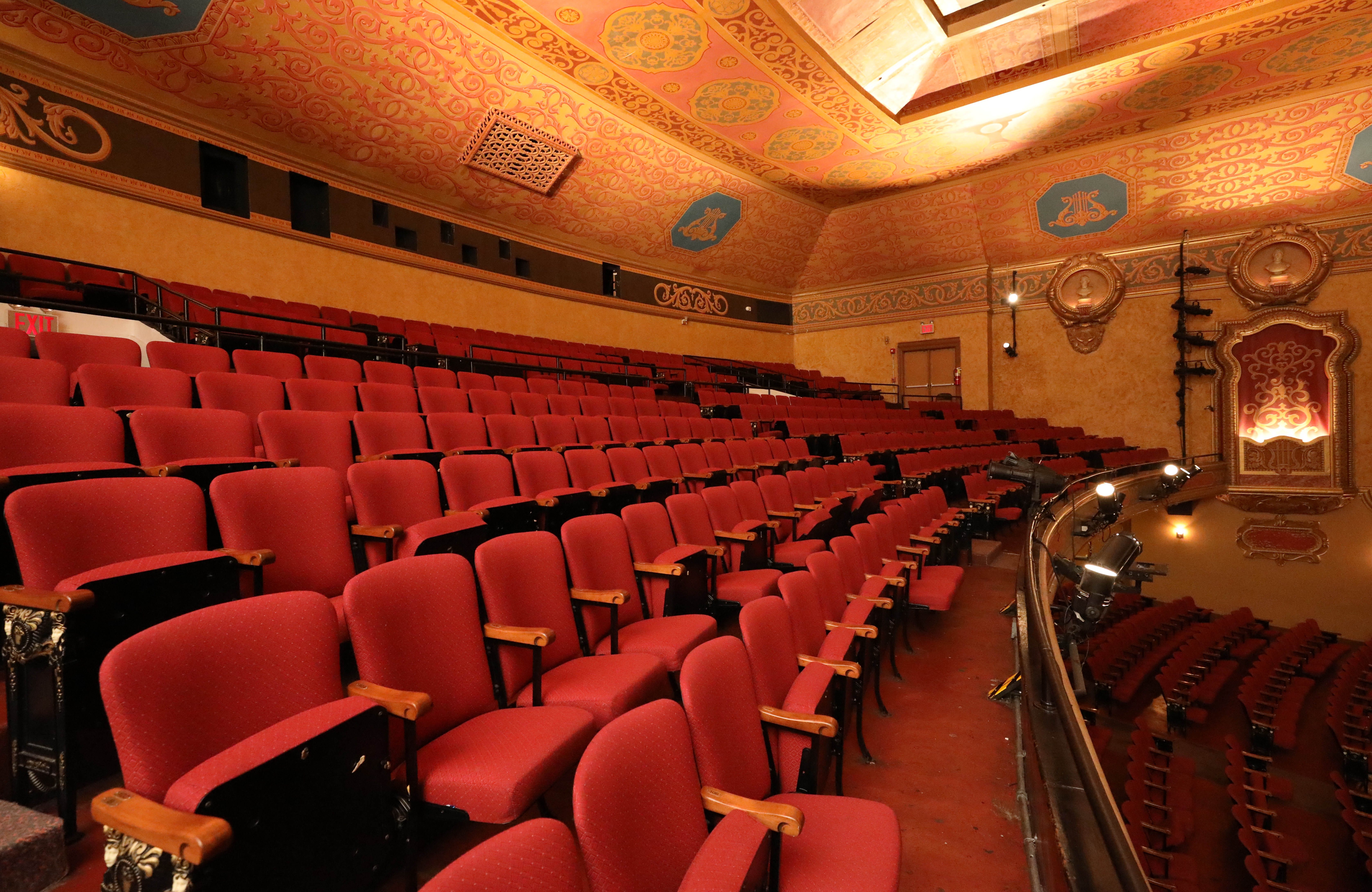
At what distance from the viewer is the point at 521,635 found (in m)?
0.67

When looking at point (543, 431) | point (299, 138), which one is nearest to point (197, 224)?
point (299, 138)

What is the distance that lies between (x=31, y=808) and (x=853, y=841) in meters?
0.67

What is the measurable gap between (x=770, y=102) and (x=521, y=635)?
3367mm

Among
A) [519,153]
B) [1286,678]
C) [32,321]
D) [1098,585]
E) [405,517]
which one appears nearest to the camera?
[1098,585]

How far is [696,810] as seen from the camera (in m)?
0.49

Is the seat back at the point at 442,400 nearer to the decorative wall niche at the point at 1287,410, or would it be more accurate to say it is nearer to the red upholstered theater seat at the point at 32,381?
the red upholstered theater seat at the point at 32,381

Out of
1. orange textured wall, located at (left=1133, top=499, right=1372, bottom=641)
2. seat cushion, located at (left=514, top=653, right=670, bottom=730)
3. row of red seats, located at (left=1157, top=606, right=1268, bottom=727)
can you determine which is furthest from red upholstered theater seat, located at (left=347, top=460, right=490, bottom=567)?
orange textured wall, located at (left=1133, top=499, right=1372, bottom=641)

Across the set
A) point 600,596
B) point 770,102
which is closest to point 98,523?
point 600,596

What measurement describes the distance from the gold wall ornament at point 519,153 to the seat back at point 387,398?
1.93 meters

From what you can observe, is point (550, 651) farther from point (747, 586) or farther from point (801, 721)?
point (747, 586)

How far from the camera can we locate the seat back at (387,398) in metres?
1.60

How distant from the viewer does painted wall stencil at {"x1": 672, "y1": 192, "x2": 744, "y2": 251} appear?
423 centimetres

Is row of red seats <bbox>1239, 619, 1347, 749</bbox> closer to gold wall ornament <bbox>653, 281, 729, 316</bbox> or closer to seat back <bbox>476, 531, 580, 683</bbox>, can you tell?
seat back <bbox>476, 531, 580, 683</bbox>

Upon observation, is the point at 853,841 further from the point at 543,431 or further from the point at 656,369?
the point at 656,369
